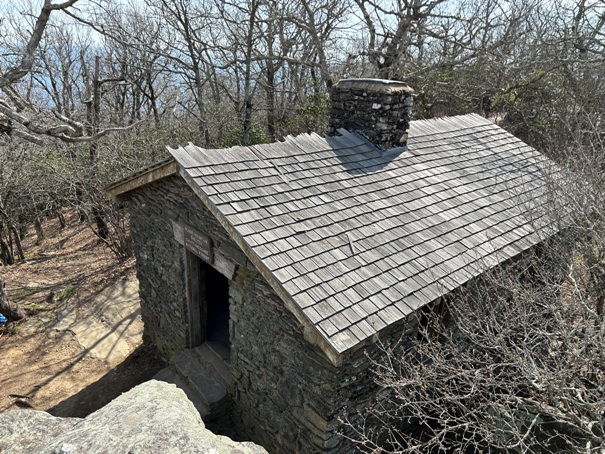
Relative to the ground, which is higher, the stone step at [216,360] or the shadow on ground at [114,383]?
the stone step at [216,360]

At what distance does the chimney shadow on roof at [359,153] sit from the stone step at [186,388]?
4.19 meters

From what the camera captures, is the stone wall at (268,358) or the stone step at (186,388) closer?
the stone wall at (268,358)

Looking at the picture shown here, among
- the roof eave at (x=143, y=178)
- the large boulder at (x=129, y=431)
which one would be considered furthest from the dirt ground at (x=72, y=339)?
the large boulder at (x=129, y=431)

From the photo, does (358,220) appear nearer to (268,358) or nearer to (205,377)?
(268,358)

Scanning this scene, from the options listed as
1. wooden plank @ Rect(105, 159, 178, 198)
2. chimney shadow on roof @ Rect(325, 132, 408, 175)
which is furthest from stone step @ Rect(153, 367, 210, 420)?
chimney shadow on roof @ Rect(325, 132, 408, 175)

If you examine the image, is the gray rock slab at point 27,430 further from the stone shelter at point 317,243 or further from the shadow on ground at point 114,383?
the shadow on ground at point 114,383

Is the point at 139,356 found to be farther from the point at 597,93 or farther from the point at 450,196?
the point at 597,93

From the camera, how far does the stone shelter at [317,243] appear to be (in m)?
4.27

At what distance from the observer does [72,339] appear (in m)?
8.84

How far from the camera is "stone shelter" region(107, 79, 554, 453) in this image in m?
4.27

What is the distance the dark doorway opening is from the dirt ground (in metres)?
1.40

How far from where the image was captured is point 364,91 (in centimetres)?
703

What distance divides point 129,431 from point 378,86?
20.8 ft

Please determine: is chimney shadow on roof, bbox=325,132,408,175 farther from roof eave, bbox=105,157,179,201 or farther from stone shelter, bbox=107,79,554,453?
roof eave, bbox=105,157,179,201
